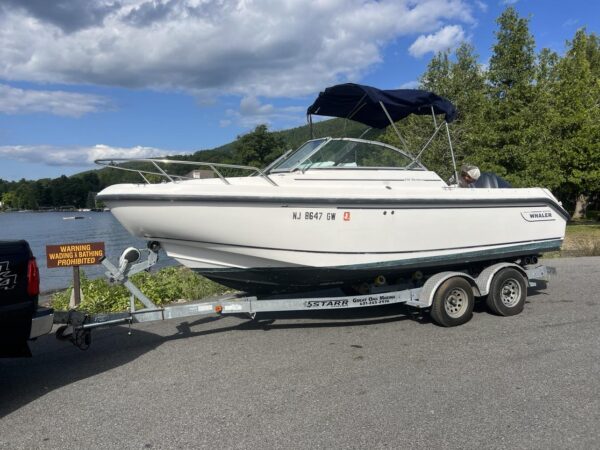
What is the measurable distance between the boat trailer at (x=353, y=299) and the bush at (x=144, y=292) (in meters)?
1.80

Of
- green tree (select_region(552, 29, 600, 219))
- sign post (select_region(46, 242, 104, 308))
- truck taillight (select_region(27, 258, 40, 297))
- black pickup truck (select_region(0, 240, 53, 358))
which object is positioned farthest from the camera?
green tree (select_region(552, 29, 600, 219))

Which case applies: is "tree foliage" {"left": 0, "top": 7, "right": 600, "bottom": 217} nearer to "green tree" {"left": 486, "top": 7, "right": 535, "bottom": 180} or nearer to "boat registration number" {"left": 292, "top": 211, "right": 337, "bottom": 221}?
"green tree" {"left": 486, "top": 7, "right": 535, "bottom": 180}

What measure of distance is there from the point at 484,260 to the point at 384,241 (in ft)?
5.72

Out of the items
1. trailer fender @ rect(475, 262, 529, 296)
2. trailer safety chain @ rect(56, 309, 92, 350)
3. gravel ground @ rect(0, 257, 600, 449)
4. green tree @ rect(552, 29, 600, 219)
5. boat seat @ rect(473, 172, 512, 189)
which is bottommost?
gravel ground @ rect(0, 257, 600, 449)

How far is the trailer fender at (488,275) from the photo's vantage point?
6324 mm

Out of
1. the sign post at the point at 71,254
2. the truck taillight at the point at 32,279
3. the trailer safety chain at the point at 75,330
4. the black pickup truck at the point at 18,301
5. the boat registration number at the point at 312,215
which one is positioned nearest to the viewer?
the black pickup truck at the point at 18,301

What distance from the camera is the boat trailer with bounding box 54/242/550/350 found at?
494 cm

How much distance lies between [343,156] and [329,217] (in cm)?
97

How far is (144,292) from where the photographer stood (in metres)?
7.73

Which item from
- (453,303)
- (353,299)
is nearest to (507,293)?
(453,303)

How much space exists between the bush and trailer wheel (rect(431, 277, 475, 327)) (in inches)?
159

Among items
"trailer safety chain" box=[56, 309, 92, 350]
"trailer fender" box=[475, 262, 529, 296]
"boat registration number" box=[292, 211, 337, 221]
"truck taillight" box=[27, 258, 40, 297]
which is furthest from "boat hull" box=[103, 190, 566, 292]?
"truck taillight" box=[27, 258, 40, 297]

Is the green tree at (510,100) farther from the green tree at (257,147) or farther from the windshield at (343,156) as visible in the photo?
the green tree at (257,147)

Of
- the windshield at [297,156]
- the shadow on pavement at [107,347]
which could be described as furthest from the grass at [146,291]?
the windshield at [297,156]
